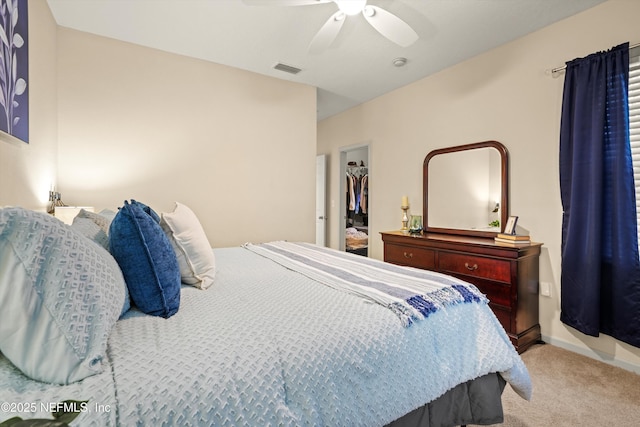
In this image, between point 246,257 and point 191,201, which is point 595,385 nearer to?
point 246,257

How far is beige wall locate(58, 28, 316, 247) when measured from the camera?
2732 mm

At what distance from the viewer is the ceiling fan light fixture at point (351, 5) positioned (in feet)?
6.26

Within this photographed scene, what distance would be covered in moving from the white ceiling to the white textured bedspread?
221 centimetres

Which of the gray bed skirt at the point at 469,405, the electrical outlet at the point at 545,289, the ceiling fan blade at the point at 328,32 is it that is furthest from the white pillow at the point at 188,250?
the electrical outlet at the point at 545,289

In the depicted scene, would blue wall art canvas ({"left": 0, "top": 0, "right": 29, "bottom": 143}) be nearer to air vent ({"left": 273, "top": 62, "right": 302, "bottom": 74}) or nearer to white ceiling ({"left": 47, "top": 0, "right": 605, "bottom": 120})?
white ceiling ({"left": 47, "top": 0, "right": 605, "bottom": 120})

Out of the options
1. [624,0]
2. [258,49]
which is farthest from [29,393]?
[624,0]

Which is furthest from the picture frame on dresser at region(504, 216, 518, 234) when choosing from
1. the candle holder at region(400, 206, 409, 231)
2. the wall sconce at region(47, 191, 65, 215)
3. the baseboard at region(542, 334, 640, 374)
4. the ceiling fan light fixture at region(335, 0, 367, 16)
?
the wall sconce at region(47, 191, 65, 215)

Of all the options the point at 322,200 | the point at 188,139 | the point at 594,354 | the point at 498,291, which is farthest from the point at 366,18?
the point at 322,200

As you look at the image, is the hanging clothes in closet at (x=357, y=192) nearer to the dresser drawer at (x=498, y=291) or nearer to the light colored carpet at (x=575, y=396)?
the dresser drawer at (x=498, y=291)

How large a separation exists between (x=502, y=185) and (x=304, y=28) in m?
2.33

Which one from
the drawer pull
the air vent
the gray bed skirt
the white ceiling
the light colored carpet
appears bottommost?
the light colored carpet

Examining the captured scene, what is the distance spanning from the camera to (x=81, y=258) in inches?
32.7

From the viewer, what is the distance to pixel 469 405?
1.35 meters

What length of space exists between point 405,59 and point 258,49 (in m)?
1.51
